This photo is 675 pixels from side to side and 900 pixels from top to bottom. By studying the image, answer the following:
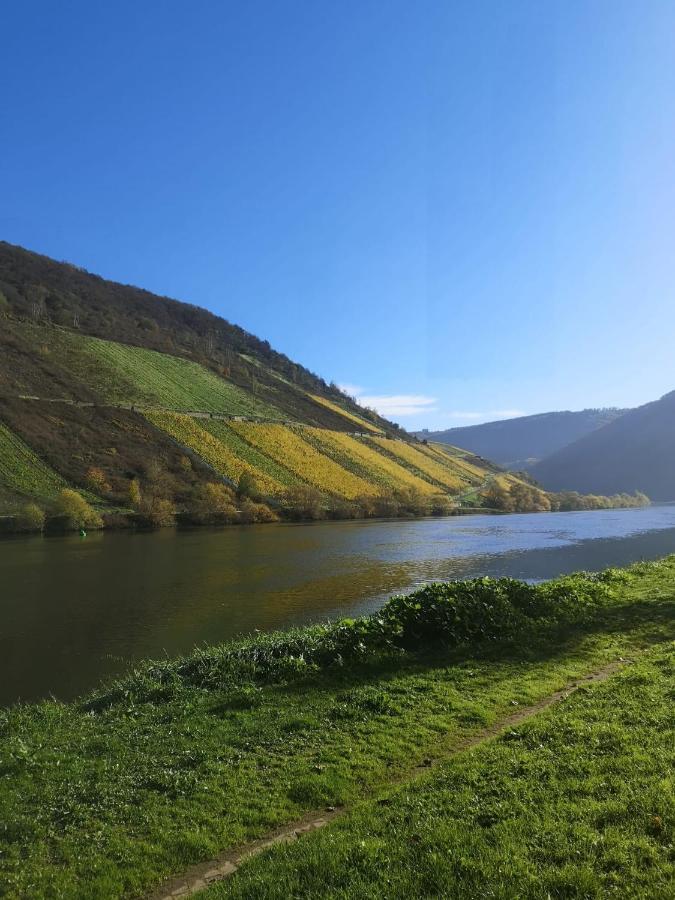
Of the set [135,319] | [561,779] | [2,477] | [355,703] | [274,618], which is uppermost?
[135,319]

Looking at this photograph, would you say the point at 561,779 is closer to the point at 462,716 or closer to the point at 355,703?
the point at 462,716

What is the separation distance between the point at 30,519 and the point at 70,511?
13.0 ft

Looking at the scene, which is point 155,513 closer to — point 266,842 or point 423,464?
point 266,842

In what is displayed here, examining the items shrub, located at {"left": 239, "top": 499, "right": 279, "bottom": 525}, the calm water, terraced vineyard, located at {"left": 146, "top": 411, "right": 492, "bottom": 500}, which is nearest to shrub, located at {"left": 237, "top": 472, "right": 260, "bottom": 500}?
shrub, located at {"left": 239, "top": 499, "right": 279, "bottom": 525}

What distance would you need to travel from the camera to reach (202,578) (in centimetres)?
3456

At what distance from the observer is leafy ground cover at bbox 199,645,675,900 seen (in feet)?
15.2

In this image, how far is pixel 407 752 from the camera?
8.44 m

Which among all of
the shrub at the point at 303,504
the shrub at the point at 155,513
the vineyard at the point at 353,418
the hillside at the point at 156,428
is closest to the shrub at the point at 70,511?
the hillside at the point at 156,428

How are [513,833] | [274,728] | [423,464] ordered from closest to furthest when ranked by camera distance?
[513,833] → [274,728] → [423,464]

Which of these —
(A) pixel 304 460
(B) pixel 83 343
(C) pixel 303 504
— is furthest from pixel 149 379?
(C) pixel 303 504

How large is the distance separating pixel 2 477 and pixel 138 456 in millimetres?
20942

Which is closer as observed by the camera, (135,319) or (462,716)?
(462,716)

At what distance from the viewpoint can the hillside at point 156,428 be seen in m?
76.2

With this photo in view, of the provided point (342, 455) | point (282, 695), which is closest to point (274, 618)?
point (282, 695)
